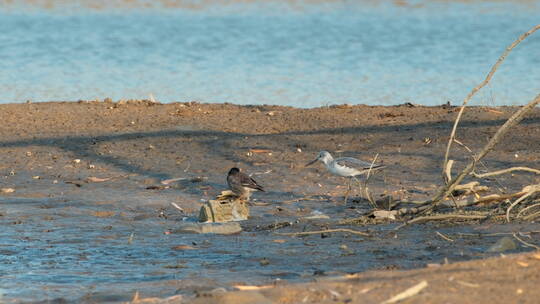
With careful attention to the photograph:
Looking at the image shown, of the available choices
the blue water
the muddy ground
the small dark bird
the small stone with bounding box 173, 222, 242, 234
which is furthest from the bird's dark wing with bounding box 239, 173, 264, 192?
the blue water

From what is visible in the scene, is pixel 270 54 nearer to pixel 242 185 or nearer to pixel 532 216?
pixel 242 185

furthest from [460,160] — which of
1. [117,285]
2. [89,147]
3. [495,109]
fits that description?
[117,285]

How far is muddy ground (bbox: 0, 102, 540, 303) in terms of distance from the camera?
22.4 feet

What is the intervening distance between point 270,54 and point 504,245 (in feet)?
55.7

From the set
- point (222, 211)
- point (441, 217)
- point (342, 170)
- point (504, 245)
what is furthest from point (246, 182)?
point (504, 245)

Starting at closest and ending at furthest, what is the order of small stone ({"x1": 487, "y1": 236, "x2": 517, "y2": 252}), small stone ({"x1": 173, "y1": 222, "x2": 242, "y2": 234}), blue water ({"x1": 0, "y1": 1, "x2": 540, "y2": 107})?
small stone ({"x1": 487, "y1": 236, "x2": 517, "y2": 252}), small stone ({"x1": 173, "y1": 222, "x2": 242, "y2": 234}), blue water ({"x1": 0, "y1": 1, "x2": 540, "y2": 107})

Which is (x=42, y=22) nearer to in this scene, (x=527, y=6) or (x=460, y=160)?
(x=527, y=6)

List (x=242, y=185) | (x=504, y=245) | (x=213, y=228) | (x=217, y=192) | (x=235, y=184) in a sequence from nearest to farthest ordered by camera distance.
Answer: (x=504, y=245)
(x=213, y=228)
(x=242, y=185)
(x=235, y=184)
(x=217, y=192)

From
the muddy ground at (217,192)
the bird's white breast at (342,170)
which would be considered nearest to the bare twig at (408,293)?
the muddy ground at (217,192)

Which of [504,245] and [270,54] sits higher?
[270,54]

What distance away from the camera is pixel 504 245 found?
23.9ft

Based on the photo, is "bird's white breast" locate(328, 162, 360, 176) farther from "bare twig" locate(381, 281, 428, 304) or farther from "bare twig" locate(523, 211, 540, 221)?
"bare twig" locate(381, 281, 428, 304)

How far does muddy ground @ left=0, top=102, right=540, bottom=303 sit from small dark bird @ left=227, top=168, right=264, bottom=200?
0.60ft

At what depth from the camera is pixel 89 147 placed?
1259 centimetres
